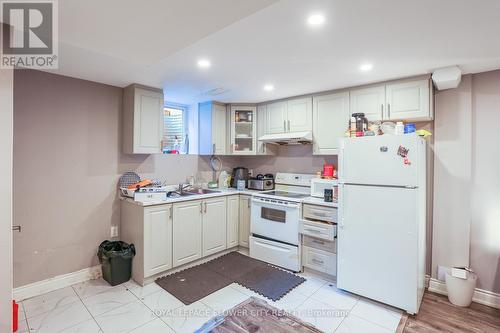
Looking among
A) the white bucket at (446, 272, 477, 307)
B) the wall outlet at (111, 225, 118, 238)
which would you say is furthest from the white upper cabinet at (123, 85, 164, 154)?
the white bucket at (446, 272, 477, 307)

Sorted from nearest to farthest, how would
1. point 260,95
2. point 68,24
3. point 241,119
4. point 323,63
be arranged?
point 68,24 < point 323,63 < point 260,95 < point 241,119

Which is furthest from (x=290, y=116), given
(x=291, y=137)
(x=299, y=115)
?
(x=291, y=137)

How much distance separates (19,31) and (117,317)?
2341 millimetres

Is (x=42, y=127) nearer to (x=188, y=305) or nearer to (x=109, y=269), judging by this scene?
(x=109, y=269)

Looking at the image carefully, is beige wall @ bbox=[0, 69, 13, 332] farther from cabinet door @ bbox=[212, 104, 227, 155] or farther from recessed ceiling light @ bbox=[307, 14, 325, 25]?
cabinet door @ bbox=[212, 104, 227, 155]

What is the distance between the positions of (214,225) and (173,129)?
66.8 inches

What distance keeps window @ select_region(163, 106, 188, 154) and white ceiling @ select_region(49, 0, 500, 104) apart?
43.1 inches

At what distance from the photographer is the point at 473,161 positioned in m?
2.55

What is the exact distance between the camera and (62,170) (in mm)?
2721

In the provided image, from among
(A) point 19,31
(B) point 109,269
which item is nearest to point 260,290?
(B) point 109,269

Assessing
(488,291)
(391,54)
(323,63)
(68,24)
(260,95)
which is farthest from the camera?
(260,95)

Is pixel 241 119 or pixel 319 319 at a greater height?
pixel 241 119

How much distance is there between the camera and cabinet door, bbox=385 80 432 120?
2.54 metres

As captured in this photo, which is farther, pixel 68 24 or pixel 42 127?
pixel 42 127
